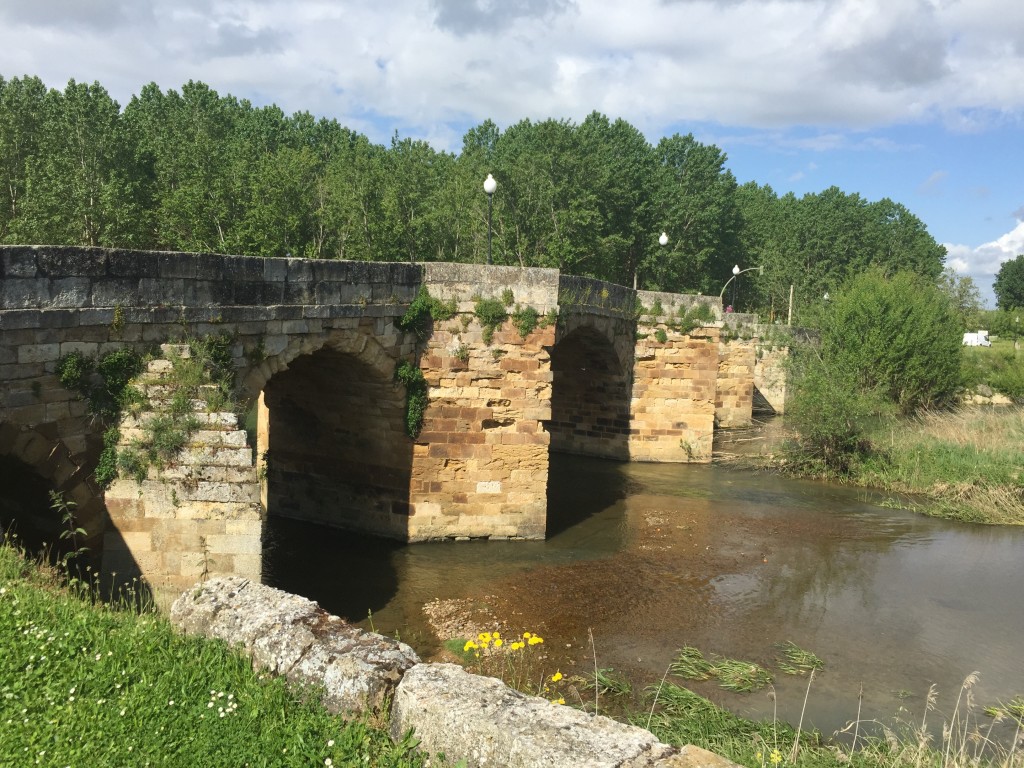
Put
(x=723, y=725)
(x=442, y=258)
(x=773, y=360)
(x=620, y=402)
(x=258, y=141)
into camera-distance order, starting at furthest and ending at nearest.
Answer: (x=258, y=141) < (x=442, y=258) < (x=773, y=360) < (x=620, y=402) < (x=723, y=725)

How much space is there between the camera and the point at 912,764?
5242 mm

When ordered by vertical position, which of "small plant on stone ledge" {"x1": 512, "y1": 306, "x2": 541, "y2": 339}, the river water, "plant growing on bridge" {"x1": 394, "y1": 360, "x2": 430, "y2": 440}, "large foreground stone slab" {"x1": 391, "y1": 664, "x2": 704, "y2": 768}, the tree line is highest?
the tree line

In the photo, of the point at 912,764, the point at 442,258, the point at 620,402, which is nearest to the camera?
the point at 912,764

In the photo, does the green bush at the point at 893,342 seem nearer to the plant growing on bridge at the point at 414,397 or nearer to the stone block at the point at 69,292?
the plant growing on bridge at the point at 414,397

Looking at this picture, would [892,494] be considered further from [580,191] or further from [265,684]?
[580,191]

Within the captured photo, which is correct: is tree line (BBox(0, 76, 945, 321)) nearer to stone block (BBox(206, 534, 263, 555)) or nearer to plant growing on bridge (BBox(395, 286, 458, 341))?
plant growing on bridge (BBox(395, 286, 458, 341))

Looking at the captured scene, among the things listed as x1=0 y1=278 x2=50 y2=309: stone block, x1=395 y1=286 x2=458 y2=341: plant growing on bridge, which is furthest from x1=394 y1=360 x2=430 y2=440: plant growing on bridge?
x1=0 y1=278 x2=50 y2=309: stone block

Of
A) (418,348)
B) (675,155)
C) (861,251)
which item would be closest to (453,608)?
(418,348)

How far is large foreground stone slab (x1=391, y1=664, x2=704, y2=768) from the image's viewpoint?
11.0 feet

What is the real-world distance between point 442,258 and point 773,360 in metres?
14.3

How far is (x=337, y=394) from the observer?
12047mm

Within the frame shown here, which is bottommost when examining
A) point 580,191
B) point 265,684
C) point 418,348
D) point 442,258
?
point 265,684

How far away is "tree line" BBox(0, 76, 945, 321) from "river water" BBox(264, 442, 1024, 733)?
18.1 metres

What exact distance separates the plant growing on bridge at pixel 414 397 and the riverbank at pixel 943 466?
32.1 ft
